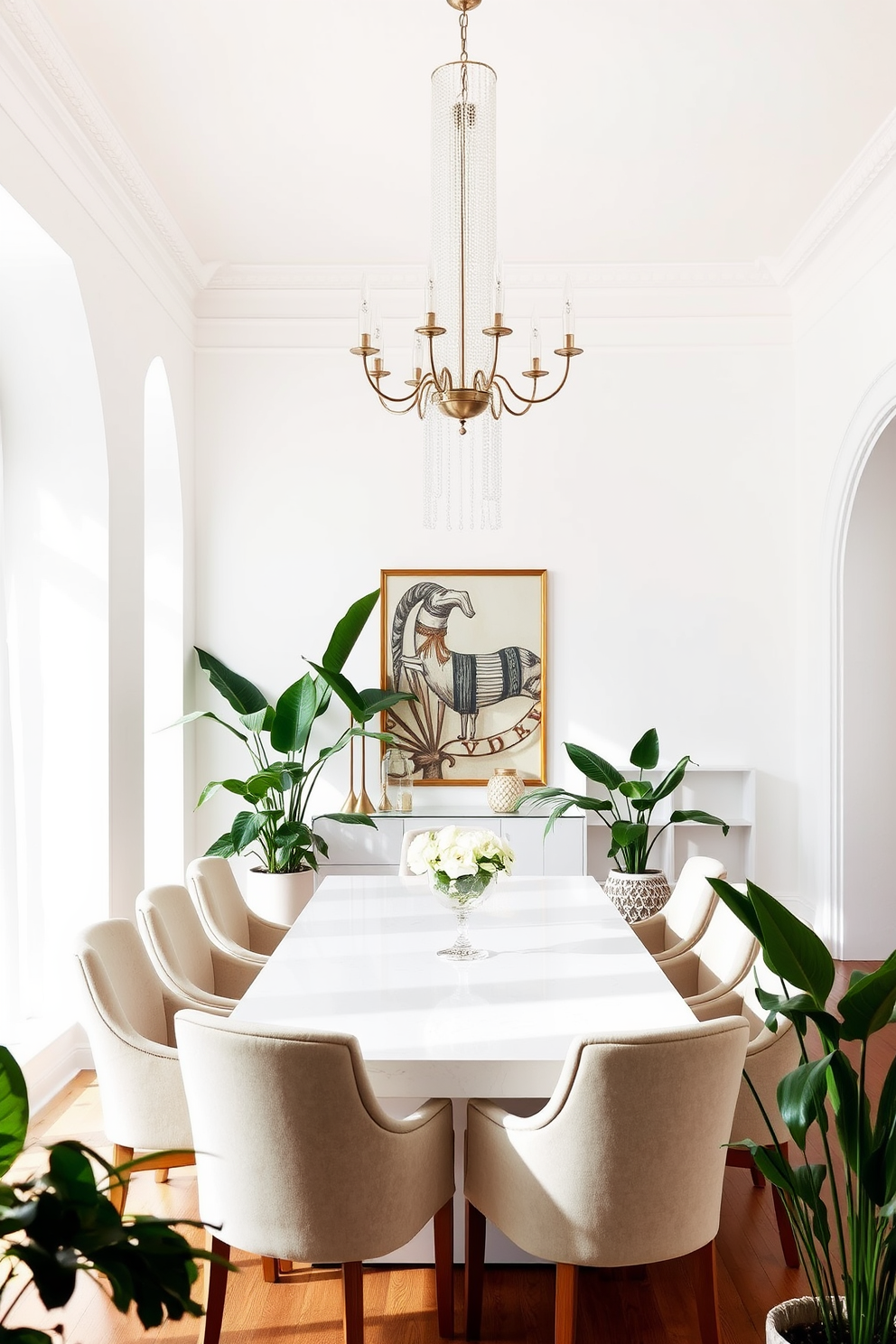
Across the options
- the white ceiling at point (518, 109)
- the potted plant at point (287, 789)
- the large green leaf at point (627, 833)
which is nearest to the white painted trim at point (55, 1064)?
the potted plant at point (287, 789)

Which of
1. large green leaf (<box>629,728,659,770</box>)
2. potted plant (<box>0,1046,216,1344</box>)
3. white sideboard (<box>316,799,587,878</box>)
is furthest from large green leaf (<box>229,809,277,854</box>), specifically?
potted plant (<box>0,1046,216,1344</box>)

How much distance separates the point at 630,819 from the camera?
5.56 meters

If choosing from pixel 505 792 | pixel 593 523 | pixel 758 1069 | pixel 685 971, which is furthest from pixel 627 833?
pixel 758 1069

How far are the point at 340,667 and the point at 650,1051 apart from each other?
388 cm

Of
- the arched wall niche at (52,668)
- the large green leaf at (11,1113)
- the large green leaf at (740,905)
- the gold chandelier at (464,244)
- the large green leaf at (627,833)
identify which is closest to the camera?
the large green leaf at (11,1113)

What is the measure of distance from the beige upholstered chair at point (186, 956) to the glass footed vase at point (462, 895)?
0.62 metres

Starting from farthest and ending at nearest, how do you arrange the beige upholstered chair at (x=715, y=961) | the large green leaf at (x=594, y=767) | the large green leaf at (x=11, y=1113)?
the large green leaf at (x=594, y=767)
the beige upholstered chair at (x=715, y=961)
the large green leaf at (x=11, y=1113)

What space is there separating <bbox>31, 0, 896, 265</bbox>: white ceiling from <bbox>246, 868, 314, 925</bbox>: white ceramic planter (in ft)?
10.6

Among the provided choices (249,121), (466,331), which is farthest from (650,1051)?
(249,121)

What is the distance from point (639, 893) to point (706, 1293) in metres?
2.85

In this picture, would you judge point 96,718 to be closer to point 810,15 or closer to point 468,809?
point 468,809

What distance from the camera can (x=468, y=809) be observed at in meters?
5.87

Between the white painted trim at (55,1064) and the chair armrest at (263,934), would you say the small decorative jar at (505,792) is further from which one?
the white painted trim at (55,1064)

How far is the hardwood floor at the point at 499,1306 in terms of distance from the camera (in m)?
2.38
